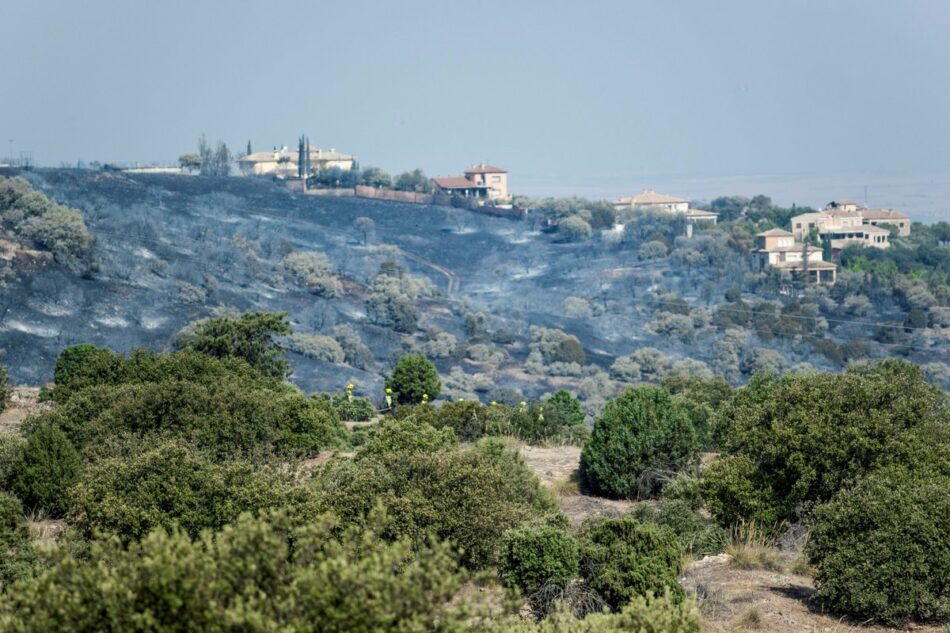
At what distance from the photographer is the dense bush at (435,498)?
17359mm

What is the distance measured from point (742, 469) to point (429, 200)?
13174cm

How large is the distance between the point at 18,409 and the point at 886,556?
926 inches

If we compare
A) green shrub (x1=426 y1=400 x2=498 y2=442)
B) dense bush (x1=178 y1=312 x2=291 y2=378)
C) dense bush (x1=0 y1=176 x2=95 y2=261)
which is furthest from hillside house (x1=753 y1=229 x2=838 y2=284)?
green shrub (x1=426 y1=400 x2=498 y2=442)

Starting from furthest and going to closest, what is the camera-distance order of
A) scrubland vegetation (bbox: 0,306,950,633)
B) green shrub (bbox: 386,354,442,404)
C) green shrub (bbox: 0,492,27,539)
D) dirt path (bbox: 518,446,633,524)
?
green shrub (bbox: 386,354,442,404), dirt path (bbox: 518,446,633,524), green shrub (bbox: 0,492,27,539), scrubland vegetation (bbox: 0,306,950,633)

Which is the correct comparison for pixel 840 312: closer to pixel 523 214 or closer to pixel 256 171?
pixel 523 214

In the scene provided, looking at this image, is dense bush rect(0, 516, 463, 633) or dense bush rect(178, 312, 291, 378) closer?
dense bush rect(0, 516, 463, 633)

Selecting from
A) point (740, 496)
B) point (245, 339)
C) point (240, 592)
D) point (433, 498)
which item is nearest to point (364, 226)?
point (245, 339)

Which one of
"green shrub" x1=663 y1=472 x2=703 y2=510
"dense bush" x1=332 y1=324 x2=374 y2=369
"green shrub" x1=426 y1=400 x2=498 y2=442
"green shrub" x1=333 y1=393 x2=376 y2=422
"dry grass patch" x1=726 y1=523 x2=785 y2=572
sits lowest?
"dense bush" x1=332 y1=324 x2=374 y2=369

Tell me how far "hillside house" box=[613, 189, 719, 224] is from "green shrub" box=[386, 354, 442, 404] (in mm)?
114515

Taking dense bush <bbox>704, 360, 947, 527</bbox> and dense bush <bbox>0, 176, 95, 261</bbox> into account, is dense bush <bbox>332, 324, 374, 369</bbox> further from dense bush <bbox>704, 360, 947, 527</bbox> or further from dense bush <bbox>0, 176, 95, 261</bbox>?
dense bush <bbox>704, 360, 947, 527</bbox>

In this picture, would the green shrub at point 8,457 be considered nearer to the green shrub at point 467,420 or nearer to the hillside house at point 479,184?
the green shrub at point 467,420

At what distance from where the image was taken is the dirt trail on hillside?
30.2 meters

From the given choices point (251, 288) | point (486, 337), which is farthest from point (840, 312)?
point (251, 288)

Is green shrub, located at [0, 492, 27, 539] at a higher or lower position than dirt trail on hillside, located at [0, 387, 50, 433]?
higher
